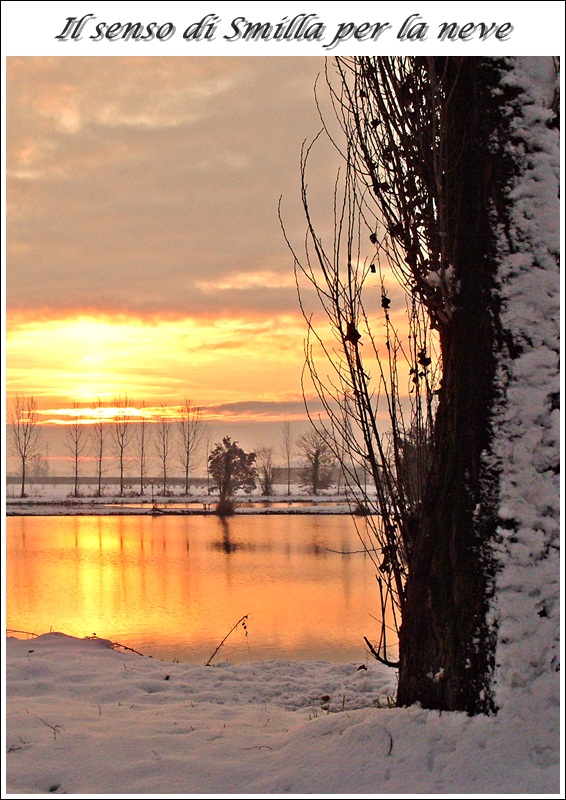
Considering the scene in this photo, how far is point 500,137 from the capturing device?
345cm

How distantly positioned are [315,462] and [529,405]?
4833cm

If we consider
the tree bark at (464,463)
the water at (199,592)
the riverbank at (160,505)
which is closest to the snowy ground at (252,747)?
the tree bark at (464,463)

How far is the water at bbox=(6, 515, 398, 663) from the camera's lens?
9625mm

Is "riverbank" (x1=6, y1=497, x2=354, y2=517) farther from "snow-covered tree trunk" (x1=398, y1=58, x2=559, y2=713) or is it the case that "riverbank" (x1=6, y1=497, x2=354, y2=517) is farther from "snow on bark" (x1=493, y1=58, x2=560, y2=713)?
"snow on bark" (x1=493, y1=58, x2=560, y2=713)

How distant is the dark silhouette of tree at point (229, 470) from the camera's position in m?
35.7

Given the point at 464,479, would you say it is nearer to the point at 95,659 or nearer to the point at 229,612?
the point at 95,659

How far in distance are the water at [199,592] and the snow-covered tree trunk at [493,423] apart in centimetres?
197

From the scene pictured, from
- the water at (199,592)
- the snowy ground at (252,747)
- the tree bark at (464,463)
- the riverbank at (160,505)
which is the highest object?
the tree bark at (464,463)

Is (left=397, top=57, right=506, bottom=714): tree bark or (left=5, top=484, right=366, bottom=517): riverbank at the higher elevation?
(left=397, top=57, right=506, bottom=714): tree bark

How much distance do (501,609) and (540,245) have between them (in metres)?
1.76

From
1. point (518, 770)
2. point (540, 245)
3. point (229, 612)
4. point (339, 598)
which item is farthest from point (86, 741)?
point (339, 598)

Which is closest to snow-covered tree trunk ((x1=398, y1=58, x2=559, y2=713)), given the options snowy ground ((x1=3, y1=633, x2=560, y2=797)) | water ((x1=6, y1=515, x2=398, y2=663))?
snowy ground ((x1=3, y1=633, x2=560, y2=797))

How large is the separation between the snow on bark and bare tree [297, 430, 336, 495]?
46563 mm

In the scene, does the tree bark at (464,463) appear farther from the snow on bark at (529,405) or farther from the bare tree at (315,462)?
the bare tree at (315,462)
